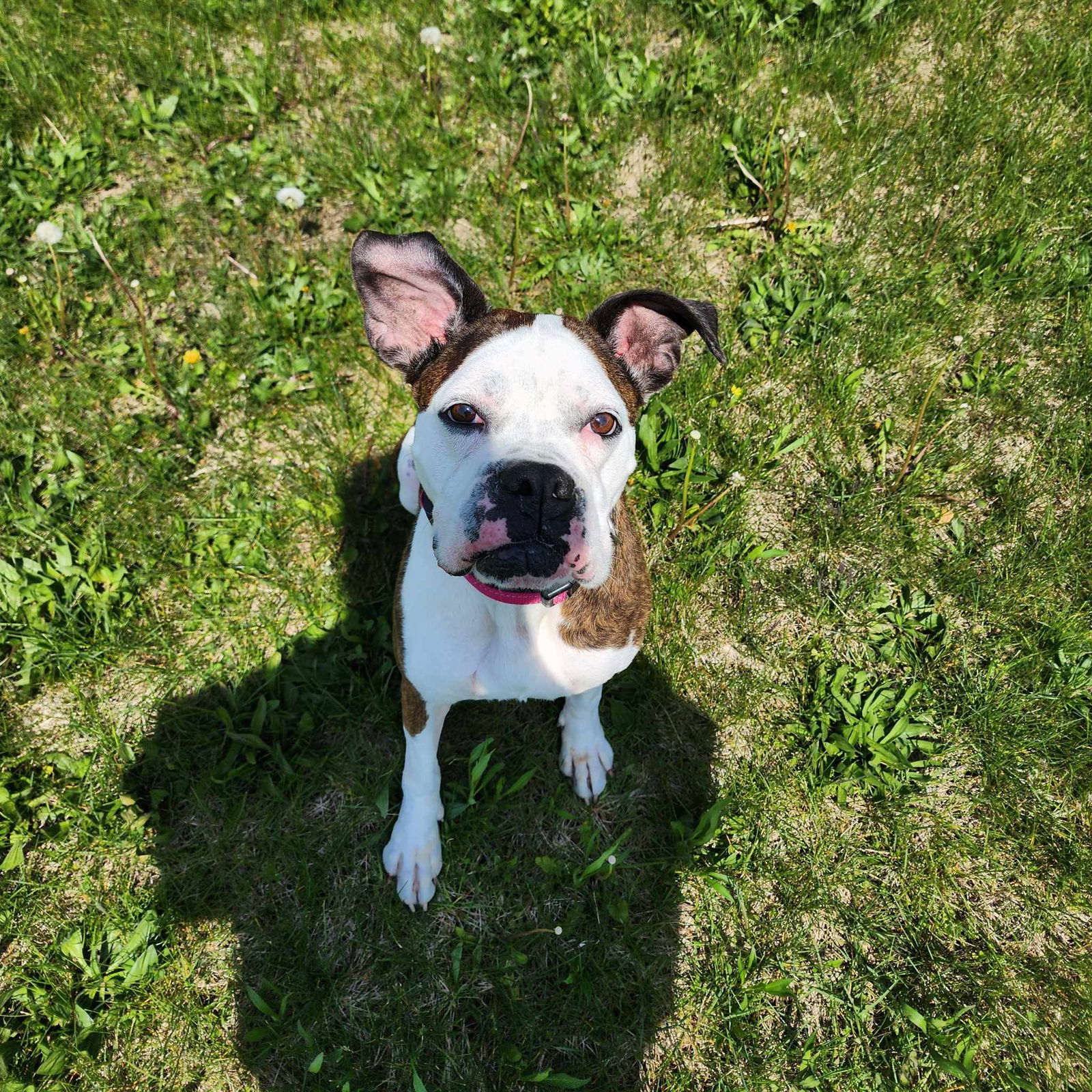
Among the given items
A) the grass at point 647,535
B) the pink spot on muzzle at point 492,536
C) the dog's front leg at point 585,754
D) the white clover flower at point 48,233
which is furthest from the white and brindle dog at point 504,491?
the white clover flower at point 48,233

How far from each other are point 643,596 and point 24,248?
4.71 metres

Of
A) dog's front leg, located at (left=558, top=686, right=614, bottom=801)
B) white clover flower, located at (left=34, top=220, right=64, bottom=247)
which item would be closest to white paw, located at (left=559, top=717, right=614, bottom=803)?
dog's front leg, located at (left=558, top=686, right=614, bottom=801)

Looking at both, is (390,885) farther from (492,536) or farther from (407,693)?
(492,536)

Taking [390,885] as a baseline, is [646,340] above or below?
above

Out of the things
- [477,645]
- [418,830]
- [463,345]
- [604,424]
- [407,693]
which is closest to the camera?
[604,424]

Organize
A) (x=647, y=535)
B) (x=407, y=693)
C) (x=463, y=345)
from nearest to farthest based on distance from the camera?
(x=463, y=345)
(x=407, y=693)
(x=647, y=535)

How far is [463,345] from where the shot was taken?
2.66 m

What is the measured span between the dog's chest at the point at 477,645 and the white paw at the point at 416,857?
29.6 inches

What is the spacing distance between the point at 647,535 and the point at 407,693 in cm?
165

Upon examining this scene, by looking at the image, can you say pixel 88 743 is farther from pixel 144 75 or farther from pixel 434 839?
pixel 144 75

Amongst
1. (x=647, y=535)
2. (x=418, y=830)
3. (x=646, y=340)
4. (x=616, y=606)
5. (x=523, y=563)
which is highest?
(x=646, y=340)

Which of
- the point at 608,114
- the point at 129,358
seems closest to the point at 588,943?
the point at 129,358

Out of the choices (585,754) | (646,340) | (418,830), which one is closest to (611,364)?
(646,340)

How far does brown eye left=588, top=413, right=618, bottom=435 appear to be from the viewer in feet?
8.09
